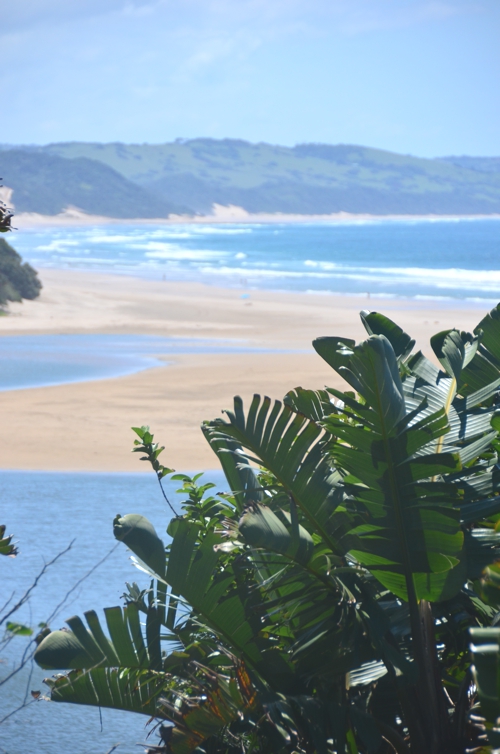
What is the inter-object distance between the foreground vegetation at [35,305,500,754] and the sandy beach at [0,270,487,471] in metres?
7.85

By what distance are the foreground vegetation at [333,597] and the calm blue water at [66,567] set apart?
495 millimetres

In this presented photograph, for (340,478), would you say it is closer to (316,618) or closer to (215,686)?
(316,618)

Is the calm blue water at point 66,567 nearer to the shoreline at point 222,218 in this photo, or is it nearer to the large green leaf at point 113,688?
the large green leaf at point 113,688

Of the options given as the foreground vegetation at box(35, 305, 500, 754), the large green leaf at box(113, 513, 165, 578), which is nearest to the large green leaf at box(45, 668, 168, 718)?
the foreground vegetation at box(35, 305, 500, 754)

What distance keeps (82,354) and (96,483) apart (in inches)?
403

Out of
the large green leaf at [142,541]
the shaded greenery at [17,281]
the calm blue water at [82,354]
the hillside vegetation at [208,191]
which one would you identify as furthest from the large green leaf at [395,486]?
the hillside vegetation at [208,191]

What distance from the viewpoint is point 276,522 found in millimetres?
2301

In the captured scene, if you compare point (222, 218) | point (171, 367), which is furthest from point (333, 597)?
point (222, 218)

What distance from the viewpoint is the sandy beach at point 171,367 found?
37.6 ft

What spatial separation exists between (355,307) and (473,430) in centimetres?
2751

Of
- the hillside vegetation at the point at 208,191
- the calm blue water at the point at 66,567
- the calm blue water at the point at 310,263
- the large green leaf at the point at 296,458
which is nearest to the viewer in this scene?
the large green leaf at the point at 296,458

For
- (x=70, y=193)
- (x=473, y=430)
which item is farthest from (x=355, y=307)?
(x=70, y=193)

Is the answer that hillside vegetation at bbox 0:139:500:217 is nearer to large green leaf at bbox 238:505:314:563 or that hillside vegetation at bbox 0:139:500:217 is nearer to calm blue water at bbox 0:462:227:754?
calm blue water at bbox 0:462:227:754

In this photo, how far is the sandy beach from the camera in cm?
1146
